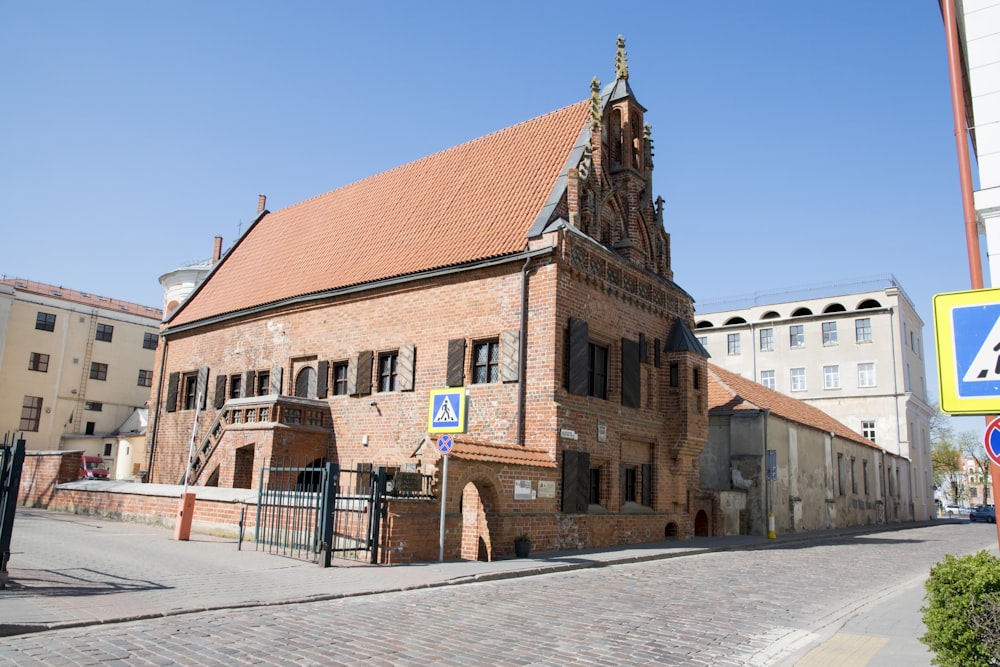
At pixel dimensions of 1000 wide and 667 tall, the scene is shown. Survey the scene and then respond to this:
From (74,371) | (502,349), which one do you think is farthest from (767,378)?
(74,371)

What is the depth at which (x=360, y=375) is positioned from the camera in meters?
22.6

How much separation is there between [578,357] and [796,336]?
3976 cm

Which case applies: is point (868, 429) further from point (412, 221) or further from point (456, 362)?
point (456, 362)

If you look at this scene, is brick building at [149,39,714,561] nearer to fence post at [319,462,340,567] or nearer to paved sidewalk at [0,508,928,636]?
fence post at [319,462,340,567]

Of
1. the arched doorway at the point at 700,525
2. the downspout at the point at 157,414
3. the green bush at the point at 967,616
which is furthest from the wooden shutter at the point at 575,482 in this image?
the downspout at the point at 157,414

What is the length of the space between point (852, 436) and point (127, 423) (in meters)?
44.7

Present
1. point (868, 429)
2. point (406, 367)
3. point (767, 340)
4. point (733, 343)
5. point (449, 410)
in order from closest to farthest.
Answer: point (449, 410)
point (406, 367)
point (868, 429)
point (767, 340)
point (733, 343)

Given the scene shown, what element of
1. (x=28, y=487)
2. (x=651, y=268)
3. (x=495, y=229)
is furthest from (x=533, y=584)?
(x=28, y=487)

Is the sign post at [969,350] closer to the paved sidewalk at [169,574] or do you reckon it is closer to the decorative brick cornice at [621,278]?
the paved sidewalk at [169,574]

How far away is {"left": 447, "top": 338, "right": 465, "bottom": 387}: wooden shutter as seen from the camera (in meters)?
19.8

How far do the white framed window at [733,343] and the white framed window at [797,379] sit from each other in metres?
4.51

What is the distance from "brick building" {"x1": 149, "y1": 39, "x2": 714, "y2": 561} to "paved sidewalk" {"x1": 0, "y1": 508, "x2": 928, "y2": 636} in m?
1.74

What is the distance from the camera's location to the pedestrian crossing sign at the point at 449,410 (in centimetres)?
1438

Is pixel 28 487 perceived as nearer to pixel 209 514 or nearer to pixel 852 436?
pixel 209 514
